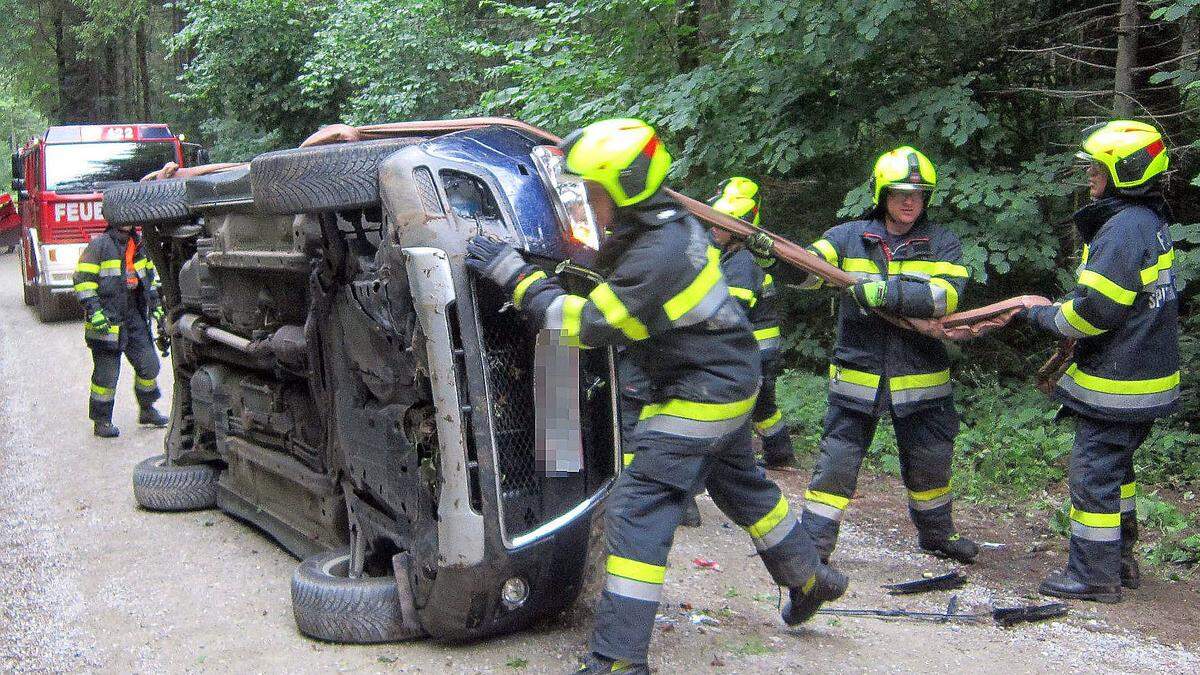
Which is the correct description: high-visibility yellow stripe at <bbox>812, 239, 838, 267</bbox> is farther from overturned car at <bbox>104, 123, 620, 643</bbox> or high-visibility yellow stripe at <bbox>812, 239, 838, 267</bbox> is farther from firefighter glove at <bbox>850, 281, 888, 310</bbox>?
overturned car at <bbox>104, 123, 620, 643</bbox>

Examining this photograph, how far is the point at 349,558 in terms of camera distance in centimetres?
447

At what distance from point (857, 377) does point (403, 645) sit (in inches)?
91.5

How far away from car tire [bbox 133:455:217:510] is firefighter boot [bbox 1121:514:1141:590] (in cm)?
458

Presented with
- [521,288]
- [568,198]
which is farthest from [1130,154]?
[521,288]

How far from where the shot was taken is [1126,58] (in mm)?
6910

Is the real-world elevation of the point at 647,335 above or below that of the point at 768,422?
above

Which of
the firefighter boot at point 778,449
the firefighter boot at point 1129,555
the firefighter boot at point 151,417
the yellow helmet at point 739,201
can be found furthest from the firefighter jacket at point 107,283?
the firefighter boot at point 1129,555

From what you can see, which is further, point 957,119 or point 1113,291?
point 957,119

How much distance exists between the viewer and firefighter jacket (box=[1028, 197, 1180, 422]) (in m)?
4.60

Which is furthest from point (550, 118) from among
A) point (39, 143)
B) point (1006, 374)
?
point (39, 143)

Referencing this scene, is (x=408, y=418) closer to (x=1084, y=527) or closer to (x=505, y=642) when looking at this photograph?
(x=505, y=642)

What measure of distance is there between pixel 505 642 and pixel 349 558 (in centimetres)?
79

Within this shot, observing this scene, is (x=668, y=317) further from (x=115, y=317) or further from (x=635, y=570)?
Answer: (x=115, y=317)

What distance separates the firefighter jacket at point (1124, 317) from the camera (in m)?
4.60
